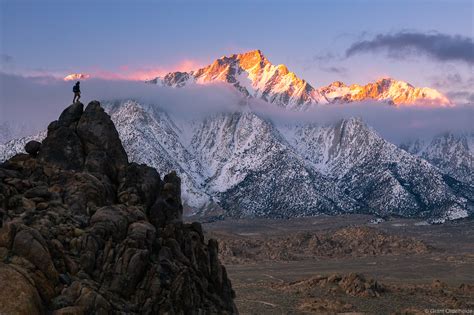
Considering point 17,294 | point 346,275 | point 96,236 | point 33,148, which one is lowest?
point 346,275

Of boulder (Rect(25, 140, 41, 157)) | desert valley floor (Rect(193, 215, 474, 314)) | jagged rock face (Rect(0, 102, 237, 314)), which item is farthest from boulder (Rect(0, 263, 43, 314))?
desert valley floor (Rect(193, 215, 474, 314))

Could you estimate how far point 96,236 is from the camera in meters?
37.9

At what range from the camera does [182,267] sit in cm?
4109

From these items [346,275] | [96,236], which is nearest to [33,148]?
[96,236]

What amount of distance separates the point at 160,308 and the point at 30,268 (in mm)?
8736

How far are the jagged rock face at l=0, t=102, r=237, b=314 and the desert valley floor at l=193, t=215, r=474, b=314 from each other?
25.8 m

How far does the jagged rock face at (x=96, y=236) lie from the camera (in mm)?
33188

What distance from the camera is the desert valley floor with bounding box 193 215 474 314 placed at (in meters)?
76.2

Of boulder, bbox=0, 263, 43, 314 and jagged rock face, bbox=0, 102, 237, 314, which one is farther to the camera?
jagged rock face, bbox=0, 102, 237, 314

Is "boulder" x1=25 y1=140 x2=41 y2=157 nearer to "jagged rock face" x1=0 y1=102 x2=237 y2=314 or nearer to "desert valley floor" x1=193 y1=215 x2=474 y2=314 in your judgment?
"jagged rock face" x1=0 y1=102 x2=237 y2=314

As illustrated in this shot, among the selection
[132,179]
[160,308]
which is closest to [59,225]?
[160,308]

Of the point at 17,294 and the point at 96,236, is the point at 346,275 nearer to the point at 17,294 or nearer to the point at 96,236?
the point at 96,236

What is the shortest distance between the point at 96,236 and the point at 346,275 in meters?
64.9

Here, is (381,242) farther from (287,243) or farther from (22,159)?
(22,159)
